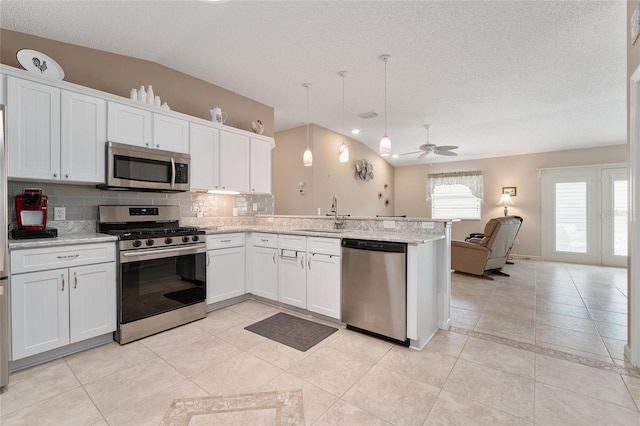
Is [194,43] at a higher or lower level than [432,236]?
higher

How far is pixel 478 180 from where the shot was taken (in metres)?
7.35

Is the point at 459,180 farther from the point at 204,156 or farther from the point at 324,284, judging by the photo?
the point at 204,156

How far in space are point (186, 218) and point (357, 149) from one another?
179 inches

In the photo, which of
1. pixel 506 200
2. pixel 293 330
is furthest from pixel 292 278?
pixel 506 200

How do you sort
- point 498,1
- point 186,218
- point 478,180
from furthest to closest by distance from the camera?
point 478,180, point 186,218, point 498,1

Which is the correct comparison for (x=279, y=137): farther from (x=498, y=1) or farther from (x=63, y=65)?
(x=498, y=1)

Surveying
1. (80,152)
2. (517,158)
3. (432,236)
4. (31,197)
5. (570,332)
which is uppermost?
(517,158)

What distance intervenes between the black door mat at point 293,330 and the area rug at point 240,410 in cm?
64

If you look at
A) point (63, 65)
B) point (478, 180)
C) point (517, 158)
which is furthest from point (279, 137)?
point (517, 158)

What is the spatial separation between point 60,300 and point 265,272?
72.6 inches

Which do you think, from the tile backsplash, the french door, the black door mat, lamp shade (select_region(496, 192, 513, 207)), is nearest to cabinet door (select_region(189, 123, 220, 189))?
the tile backsplash

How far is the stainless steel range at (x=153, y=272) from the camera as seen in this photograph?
247cm

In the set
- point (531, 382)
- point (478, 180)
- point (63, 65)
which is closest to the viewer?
point (531, 382)

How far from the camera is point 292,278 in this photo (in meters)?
3.15
